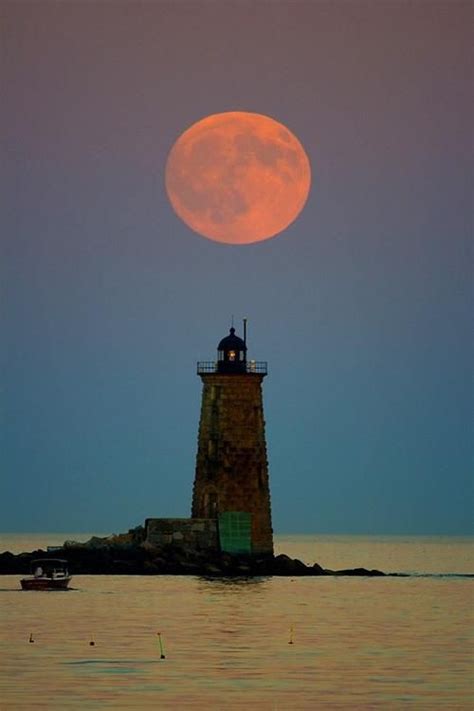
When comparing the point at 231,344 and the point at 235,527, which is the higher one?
the point at 231,344

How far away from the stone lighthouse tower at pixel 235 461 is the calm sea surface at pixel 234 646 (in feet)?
7.89

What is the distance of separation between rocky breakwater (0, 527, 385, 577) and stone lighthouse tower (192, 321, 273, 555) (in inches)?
34.3

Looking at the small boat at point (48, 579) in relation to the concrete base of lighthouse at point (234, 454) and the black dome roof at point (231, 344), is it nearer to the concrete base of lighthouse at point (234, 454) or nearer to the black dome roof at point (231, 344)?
the concrete base of lighthouse at point (234, 454)

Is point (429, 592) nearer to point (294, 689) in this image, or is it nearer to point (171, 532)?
point (171, 532)

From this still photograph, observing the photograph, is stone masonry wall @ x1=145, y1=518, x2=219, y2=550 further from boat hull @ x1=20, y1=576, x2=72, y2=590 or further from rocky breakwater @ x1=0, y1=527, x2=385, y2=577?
boat hull @ x1=20, y1=576, x2=72, y2=590

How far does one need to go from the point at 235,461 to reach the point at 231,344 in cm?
537

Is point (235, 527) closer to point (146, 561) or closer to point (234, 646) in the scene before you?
point (146, 561)

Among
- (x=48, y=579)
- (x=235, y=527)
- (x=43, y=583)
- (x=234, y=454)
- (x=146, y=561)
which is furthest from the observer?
(x=146, y=561)

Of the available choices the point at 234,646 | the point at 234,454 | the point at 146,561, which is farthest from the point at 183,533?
the point at 234,646

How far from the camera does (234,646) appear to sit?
208ft

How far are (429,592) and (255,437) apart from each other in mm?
10718

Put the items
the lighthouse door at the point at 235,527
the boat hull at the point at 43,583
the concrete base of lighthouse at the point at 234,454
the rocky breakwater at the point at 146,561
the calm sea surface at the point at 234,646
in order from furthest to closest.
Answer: the rocky breakwater at the point at 146,561, the concrete base of lighthouse at the point at 234,454, the lighthouse door at the point at 235,527, the boat hull at the point at 43,583, the calm sea surface at the point at 234,646

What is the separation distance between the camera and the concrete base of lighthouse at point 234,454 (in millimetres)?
92688

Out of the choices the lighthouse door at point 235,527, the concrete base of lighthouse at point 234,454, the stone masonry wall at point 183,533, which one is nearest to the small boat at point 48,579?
the stone masonry wall at point 183,533
